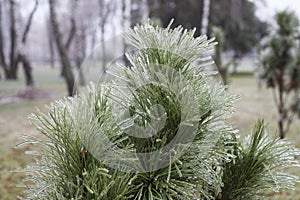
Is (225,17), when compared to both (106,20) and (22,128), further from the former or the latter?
(22,128)

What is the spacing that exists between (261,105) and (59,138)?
10939mm

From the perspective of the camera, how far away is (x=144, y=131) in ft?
2.69

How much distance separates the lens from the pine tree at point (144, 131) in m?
0.78

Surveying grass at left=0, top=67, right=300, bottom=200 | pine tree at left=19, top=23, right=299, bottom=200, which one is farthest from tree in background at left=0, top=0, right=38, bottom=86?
pine tree at left=19, top=23, right=299, bottom=200

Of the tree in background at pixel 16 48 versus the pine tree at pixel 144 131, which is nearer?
the pine tree at pixel 144 131

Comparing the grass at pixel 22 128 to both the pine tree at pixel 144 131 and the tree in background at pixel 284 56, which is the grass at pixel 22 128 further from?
the tree in background at pixel 284 56

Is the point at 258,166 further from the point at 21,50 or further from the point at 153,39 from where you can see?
the point at 21,50

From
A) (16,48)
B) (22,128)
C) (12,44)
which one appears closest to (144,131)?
(22,128)

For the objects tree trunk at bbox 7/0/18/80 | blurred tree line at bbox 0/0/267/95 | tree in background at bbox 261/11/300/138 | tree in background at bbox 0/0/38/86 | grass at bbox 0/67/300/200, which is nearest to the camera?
grass at bbox 0/67/300/200

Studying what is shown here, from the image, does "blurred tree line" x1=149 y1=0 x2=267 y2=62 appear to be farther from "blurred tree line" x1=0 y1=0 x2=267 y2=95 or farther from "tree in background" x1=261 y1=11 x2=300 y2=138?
"tree in background" x1=261 y1=11 x2=300 y2=138

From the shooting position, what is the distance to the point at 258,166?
0.94 m

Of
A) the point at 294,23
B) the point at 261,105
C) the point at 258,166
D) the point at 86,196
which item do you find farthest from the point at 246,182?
the point at 261,105

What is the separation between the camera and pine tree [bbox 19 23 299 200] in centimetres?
78

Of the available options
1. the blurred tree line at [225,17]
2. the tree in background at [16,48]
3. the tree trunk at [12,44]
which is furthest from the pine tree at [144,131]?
the blurred tree line at [225,17]
